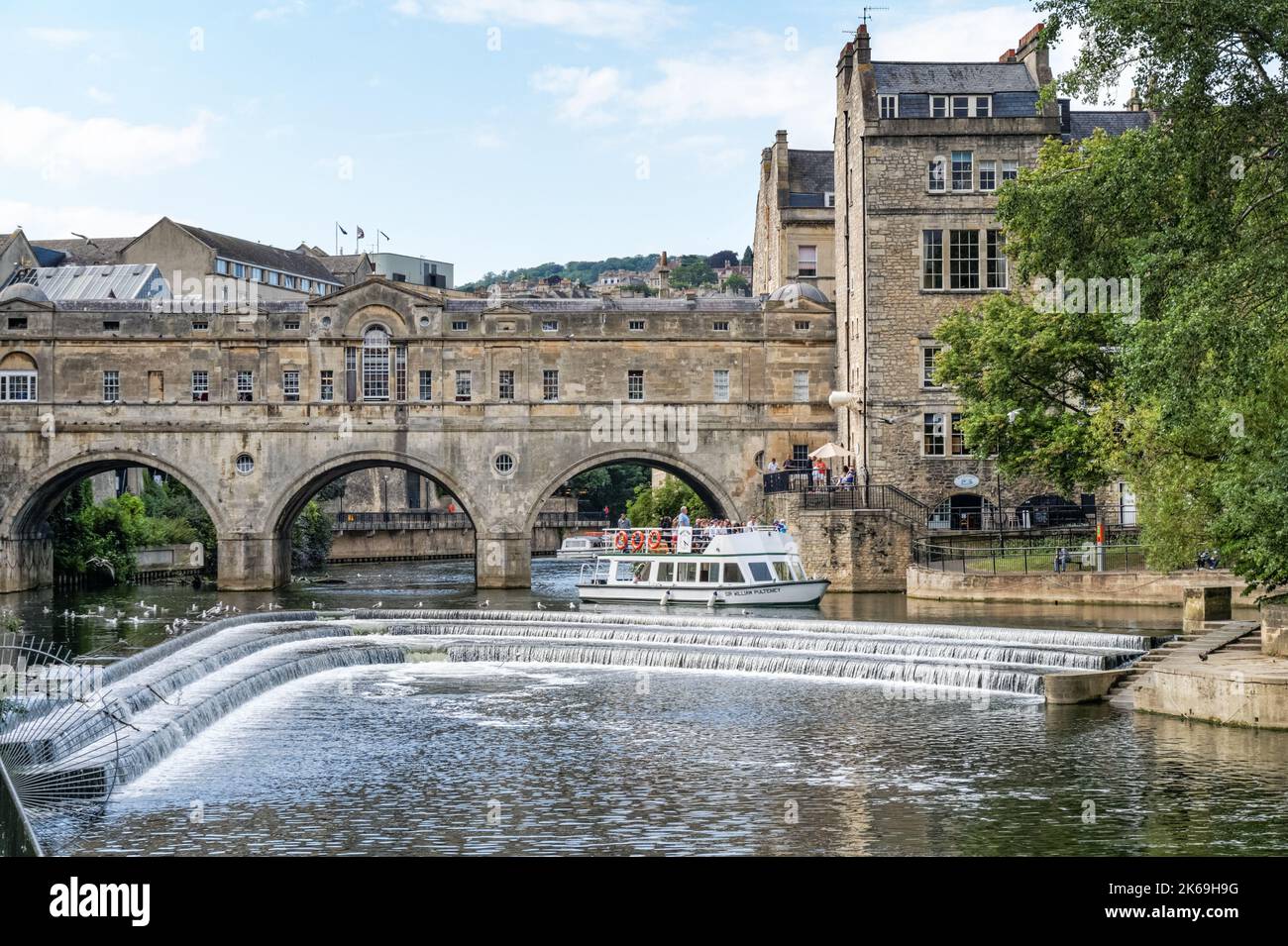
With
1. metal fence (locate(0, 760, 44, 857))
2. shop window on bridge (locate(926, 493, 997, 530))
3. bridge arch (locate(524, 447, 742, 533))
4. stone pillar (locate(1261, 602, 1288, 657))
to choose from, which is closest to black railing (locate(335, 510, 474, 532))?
bridge arch (locate(524, 447, 742, 533))

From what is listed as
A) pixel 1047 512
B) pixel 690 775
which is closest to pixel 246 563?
pixel 1047 512

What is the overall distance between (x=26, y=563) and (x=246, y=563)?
7.74m

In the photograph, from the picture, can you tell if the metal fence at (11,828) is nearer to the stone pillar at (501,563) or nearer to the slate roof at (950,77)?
the stone pillar at (501,563)

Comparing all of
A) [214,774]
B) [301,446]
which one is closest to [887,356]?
[301,446]

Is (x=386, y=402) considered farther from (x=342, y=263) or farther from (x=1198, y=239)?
(x=342, y=263)

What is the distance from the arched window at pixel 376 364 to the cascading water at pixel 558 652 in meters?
14.8

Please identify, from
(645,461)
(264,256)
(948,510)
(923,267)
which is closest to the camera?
(923,267)

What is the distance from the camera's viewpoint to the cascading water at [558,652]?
81.6 feet

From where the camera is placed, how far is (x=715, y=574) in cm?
4375

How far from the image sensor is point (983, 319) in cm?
4322

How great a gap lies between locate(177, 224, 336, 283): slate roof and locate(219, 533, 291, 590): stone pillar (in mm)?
40755

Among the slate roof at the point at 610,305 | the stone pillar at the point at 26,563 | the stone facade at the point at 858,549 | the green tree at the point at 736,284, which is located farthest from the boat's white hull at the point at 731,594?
the green tree at the point at 736,284

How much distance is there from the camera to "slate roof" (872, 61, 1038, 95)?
51.8 m
